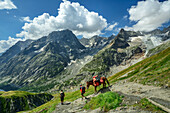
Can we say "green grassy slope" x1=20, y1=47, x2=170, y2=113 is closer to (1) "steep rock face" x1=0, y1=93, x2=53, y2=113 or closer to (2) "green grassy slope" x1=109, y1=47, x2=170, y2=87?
(2) "green grassy slope" x1=109, y1=47, x2=170, y2=87

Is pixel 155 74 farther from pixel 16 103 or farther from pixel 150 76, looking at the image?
pixel 16 103

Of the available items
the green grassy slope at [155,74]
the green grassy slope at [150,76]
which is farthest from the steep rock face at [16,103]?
the green grassy slope at [155,74]

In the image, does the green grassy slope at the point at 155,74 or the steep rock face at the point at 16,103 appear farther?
the steep rock face at the point at 16,103

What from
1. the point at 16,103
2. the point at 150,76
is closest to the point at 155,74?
the point at 150,76

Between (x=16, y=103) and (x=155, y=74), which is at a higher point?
(x=155, y=74)

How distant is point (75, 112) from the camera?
45.4 feet

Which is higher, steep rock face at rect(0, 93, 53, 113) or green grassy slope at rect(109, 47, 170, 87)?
green grassy slope at rect(109, 47, 170, 87)

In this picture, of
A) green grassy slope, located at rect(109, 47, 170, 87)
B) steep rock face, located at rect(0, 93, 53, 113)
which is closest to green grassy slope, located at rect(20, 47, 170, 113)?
green grassy slope, located at rect(109, 47, 170, 87)

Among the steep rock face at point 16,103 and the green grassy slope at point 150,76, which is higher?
the green grassy slope at point 150,76

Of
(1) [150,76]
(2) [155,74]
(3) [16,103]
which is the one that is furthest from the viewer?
(3) [16,103]

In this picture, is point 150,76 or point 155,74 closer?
point 155,74

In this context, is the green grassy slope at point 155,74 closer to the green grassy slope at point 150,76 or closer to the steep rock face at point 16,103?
the green grassy slope at point 150,76

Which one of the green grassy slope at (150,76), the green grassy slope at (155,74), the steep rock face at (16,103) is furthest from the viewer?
the steep rock face at (16,103)

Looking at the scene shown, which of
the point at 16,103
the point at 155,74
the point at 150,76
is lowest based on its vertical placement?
the point at 16,103
